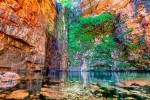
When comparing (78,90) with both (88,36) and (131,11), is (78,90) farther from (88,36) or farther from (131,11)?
(131,11)

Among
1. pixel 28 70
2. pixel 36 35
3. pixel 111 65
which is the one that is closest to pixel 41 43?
pixel 36 35

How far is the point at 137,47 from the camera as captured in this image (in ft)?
67.1

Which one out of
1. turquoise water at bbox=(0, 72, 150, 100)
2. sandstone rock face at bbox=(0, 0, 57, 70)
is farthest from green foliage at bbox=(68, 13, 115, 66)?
turquoise water at bbox=(0, 72, 150, 100)

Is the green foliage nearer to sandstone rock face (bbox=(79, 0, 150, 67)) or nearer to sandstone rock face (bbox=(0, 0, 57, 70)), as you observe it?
Answer: sandstone rock face (bbox=(79, 0, 150, 67))

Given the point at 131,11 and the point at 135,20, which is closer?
the point at 135,20

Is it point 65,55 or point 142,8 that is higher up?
point 142,8

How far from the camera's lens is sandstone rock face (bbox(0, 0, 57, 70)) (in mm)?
10758

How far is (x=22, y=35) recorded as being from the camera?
40.7 ft

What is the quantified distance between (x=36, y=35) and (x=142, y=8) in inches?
560

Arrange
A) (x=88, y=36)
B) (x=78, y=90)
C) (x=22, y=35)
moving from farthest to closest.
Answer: (x=88, y=36) → (x=22, y=35) → (x=78, y=90)

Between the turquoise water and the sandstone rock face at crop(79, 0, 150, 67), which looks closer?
the turquoise water

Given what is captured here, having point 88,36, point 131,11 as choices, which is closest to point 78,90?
point 88,36

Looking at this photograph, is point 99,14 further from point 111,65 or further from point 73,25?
point 111,65

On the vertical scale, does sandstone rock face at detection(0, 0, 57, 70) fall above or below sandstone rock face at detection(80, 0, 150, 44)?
below
